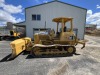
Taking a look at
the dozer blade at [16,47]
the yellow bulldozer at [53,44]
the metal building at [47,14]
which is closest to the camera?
the dozer blade at [16,47]

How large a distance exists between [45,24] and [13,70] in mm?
15114

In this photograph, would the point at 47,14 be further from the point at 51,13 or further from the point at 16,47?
the point at 16,47

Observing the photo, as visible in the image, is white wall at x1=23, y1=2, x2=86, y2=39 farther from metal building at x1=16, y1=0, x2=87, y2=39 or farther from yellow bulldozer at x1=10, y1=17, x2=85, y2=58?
yellow bulldozer at x1=10, y1=17, x2=85, y2=58

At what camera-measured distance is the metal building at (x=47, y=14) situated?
2011 cm

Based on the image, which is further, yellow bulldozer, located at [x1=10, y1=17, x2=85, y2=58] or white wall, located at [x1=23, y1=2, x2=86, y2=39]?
white wall, located at [x1=23, y1=2, x2=86, y2=39]

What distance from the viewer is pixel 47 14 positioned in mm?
20250

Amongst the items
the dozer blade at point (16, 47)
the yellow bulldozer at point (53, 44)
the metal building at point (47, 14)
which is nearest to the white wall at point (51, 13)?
the metal building at point (47, 14)

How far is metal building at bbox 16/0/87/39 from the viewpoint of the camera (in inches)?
792

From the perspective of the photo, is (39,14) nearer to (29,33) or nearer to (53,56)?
(29,33)

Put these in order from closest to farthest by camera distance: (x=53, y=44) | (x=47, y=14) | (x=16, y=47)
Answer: (x=16, y=47)
(x=53, y=44)
(x=47, y=14)

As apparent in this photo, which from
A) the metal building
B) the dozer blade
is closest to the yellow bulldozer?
the dozer blade

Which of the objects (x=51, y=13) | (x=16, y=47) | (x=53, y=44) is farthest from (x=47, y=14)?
(x=16, y=47)

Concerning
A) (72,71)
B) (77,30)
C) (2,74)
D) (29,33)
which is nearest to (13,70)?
(2,74)

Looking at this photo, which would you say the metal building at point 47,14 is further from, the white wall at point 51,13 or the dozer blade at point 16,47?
the dozer blade at point 16,47
